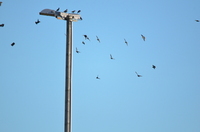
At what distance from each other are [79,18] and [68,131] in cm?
1201

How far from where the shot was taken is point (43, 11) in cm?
8131

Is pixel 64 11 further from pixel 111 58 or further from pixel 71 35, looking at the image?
pixel 111 58

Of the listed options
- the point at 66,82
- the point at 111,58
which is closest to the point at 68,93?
the point at 66,82

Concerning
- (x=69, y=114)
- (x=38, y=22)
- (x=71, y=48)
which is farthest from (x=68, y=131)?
(x=38, y=22)

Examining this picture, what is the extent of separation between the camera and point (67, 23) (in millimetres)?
82125

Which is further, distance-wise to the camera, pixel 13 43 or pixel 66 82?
pixel 13 43

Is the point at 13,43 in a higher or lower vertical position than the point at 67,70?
higher

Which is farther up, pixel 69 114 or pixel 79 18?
pixel 79 18

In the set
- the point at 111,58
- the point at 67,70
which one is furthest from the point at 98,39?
the point at 67,70

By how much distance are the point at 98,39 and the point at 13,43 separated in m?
9.99

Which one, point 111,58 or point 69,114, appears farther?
point 111,58

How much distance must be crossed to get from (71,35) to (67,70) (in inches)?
155

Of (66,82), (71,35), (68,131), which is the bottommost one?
(68,131)

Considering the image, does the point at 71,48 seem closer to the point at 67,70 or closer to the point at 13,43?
the point at 67,70
